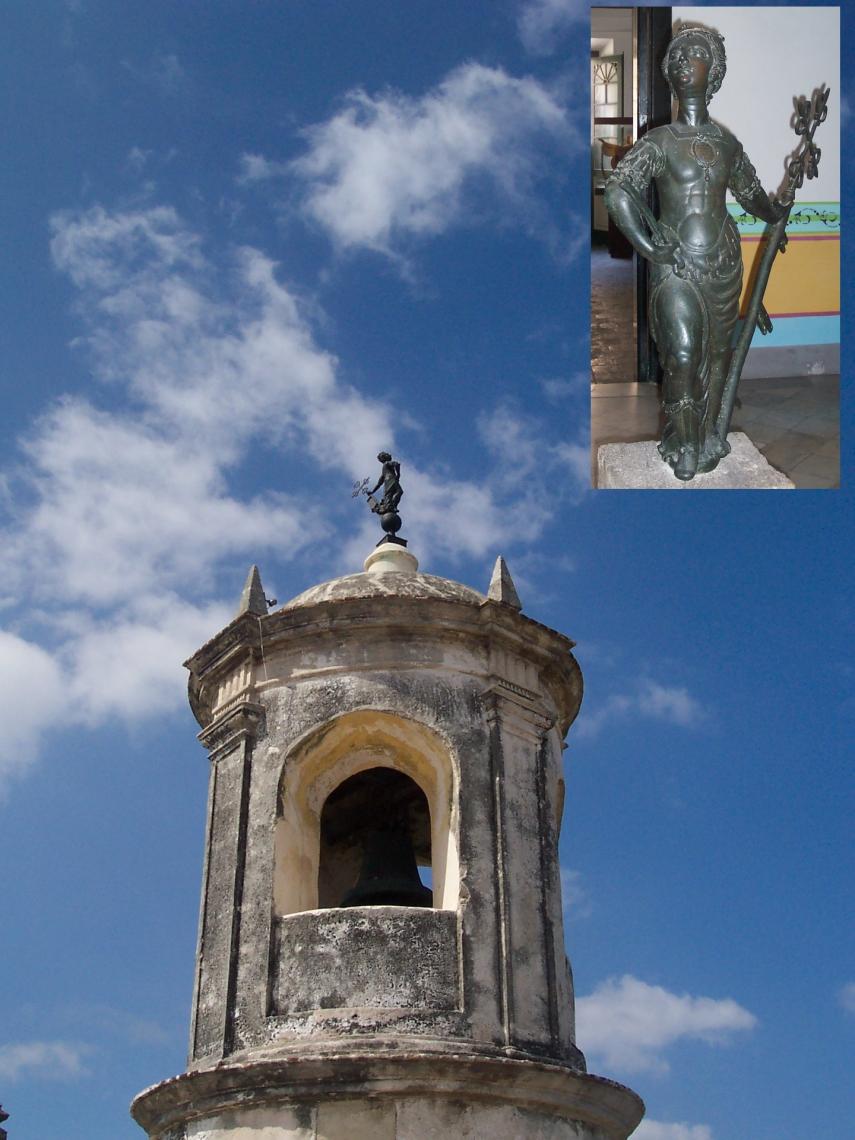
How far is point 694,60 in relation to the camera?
36.6 ft

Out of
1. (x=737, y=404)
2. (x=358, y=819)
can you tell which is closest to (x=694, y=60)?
(x=737, y=404)

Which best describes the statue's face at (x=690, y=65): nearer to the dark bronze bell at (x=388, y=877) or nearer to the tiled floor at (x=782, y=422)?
the tiled floor at (x=782, y=422)

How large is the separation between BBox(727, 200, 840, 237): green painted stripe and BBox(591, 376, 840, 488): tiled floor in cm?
129

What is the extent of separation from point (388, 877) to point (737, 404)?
4.85 meters

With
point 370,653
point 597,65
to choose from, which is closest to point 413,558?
point 370,653

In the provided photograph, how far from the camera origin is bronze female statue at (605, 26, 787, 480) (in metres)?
10.9

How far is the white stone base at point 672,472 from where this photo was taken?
35.9 ft

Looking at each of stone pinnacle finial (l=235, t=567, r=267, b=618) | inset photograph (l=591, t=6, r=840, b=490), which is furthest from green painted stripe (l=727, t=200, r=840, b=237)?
stone pinnacle finial (l=235, t=567, r=267, b=618)

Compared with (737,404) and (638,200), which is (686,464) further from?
(638,200)

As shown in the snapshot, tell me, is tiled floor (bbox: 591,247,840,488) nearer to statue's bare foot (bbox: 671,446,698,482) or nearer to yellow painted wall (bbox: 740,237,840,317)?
statue's bare foot (bbox: 671,446,698,482)

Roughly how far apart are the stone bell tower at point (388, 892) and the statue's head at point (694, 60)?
459 cm


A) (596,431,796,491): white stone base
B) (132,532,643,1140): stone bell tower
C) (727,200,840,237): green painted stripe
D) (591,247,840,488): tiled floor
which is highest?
→ (727,200,840,237): green painted stripe

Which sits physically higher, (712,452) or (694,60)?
(694,60)

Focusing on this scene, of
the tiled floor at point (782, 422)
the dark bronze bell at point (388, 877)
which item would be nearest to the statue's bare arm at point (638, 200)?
the tiled floor at point (782, 422)
